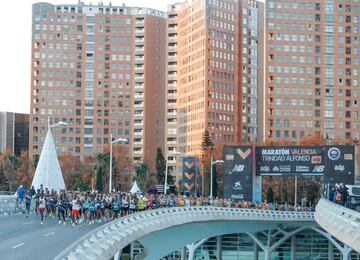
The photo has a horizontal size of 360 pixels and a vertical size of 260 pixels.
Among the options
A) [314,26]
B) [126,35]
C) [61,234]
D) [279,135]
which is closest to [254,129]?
[279,135]

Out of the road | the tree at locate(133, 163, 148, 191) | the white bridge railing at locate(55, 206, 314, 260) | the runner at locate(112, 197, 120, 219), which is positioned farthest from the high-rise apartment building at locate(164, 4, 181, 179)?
the road

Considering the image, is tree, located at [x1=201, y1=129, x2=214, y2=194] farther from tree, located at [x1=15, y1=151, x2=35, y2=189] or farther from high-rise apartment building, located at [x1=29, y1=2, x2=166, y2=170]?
high-rise apartment building, located at [x1=29, y1=2, x2=166, y2=170]

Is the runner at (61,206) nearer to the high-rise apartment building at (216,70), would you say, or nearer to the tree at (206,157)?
the tree at (206,157)

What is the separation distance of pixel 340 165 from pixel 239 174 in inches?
307

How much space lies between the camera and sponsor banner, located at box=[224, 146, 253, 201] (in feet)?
207

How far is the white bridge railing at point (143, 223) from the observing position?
16.9m

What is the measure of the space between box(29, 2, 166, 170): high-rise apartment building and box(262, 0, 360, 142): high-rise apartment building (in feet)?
90.8

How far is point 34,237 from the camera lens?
3014cm

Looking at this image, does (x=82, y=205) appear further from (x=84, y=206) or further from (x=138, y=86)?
(x=138, y=86)

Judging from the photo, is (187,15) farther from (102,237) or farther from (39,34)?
(102,237)

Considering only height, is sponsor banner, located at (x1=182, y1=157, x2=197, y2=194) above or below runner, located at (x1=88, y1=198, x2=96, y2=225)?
above

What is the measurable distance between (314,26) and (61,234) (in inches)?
4833

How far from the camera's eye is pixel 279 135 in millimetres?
145125

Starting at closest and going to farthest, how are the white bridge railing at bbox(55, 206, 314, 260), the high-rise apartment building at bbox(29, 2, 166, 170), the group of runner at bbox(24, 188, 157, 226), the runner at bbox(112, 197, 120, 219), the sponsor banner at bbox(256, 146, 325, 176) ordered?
the white bridge railing at bbox(55, 206, 314, 260) → the group of runner at bbox(24, 188, 157, 226) → the runner at bbox(112, 197, 120, 219) → the sponsor banner at bbox(256, 146, 325, 176) → the high-rise apartment building at bbox(29, 2, 166, 170)
